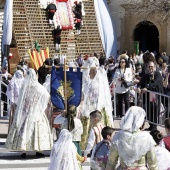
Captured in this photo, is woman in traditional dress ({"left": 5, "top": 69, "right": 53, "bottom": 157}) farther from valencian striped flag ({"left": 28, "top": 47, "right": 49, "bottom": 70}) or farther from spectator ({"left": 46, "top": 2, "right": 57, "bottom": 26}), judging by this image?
spectator ({"left": 46, "top": 2, "right": 57, "bottom": 26})

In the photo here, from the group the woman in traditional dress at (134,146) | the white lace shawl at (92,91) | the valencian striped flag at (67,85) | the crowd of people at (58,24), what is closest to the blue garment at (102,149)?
the woman in traditional dress at (134,146)

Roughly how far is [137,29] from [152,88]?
2975 cm

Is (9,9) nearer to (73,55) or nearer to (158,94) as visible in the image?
(73,55)

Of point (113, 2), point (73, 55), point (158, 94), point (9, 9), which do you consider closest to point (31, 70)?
point (158, 94)

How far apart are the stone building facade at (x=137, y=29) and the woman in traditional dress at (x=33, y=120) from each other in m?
30.6

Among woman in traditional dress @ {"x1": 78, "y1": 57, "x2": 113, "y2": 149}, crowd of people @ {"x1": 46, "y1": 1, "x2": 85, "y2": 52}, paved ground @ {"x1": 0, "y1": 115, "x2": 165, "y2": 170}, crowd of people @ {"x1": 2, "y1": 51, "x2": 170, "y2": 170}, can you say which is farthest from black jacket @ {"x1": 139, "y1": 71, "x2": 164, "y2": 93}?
crowd of people @ {"x1": 46, "y1": 1, "x2": 85, "y2": 52}

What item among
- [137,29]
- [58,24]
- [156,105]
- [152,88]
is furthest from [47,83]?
[137,29]

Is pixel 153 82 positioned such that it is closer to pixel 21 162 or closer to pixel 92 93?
pixel 92 93

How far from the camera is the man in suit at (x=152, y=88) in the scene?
17453 mm

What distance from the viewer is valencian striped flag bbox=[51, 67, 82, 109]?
14.7 m

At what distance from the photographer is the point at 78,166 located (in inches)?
401

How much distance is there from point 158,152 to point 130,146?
87cm

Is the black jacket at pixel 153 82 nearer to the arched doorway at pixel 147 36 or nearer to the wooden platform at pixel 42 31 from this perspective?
the wooden platform at pixel 42 31

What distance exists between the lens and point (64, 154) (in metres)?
9.85
